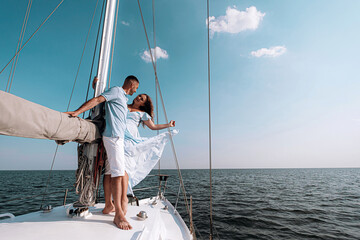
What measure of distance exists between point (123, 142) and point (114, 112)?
369mm

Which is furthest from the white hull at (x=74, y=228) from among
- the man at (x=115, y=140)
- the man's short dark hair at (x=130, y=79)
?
the man's short dark hair at (x=130, y=79)

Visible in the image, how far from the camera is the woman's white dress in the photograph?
2.13 meters

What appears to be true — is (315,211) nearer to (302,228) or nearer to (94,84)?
(302,228)

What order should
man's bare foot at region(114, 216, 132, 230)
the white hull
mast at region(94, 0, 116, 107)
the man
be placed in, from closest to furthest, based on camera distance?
the white hull → man's bare foot at region(114, 216, 132, 230) → the man → mast at region(94, 0, 116, 107)

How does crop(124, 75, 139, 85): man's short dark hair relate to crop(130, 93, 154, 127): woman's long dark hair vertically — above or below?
above

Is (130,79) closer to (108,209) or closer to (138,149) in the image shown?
(138,149)

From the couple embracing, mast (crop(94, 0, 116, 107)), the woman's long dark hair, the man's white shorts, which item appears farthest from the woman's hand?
mast (crop(94, 0, 116, 107))

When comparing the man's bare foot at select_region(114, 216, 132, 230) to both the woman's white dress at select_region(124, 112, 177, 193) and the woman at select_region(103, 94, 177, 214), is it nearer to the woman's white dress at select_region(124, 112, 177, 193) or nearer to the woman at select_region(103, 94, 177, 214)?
the woman at select_region(103, 94, 177, 214)

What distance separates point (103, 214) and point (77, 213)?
285 mm

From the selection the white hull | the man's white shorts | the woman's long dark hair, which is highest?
the woman's long dark hair

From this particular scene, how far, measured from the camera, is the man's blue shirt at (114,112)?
1813 mm

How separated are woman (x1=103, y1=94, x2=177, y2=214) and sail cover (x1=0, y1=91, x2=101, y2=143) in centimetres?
77

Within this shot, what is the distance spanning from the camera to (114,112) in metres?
1.88

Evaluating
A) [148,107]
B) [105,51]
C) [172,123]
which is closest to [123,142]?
[148,107]
